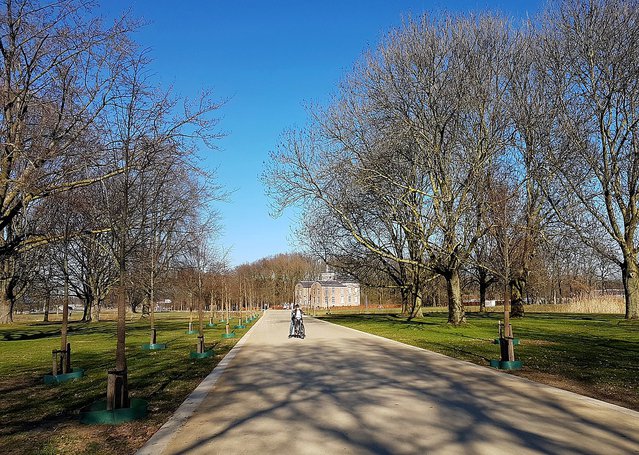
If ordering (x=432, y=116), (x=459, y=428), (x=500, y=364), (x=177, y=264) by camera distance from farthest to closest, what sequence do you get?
1. (x=177, y=264)
2. (x=432, y=116)
3. (x=500, y=364)
4. (x=459, y=428)

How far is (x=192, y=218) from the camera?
27500 millimetres

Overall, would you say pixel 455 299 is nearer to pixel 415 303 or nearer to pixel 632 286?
pixel 415 303

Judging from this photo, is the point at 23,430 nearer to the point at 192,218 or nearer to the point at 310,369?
the point at 310,369

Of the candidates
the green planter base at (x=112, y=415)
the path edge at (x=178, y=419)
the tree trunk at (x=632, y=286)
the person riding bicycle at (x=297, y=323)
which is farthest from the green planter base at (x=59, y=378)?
the tree trunk at (x=632, y=286)

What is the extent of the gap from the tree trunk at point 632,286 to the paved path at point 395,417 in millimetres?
20480

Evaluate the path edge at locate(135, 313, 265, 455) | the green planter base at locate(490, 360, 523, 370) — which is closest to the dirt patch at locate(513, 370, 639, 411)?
the green planter base at locate(490, 360, 523, 370)

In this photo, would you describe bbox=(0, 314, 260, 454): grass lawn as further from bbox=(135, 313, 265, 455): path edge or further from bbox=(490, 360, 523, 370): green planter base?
bbox=(490, 360, 523, 370): green planter base

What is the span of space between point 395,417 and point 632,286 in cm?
2590

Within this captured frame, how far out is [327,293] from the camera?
103250 mm

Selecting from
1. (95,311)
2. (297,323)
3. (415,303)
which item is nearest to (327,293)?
(95,311)

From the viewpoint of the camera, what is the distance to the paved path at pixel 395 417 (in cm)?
543

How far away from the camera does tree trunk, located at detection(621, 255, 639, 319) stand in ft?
88.9

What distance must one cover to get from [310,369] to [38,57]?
956 centimetres

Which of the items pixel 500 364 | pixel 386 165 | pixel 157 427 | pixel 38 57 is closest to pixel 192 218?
pixel 386 165
